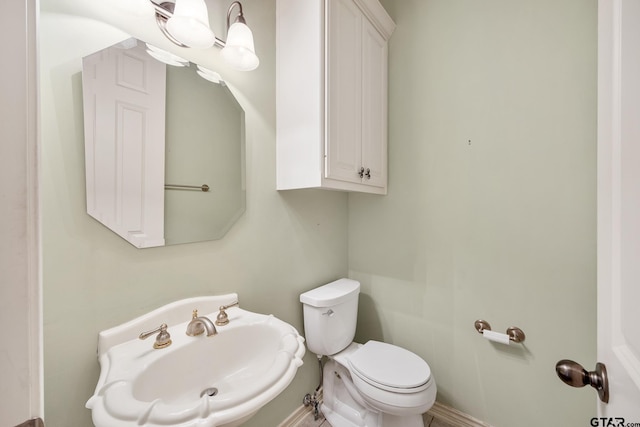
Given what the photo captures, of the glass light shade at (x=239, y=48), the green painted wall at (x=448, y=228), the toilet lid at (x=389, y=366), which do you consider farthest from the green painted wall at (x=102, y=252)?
the toilet lid at (x=389, y=366)

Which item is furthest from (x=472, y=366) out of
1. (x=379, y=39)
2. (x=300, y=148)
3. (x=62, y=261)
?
(x=379, y=39)

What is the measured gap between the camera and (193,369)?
0.79 m

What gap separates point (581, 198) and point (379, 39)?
4.38ft

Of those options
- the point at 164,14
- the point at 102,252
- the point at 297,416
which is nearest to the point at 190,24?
the point at 164,14

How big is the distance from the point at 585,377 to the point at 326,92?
3.86 feet

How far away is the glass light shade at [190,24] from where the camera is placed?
0.77m

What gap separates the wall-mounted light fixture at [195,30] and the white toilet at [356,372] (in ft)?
3.87

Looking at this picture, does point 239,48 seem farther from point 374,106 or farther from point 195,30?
point 374,106

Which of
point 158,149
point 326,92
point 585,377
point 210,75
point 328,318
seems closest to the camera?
point 585,377

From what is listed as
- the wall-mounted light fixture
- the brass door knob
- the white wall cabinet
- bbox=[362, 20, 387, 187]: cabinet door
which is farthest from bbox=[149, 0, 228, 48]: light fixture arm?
the brass door knob

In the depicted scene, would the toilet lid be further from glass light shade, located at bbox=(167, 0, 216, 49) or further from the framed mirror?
glass light shade, located at bbox=(167, 0, 216, 49)

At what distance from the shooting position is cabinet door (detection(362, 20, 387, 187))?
1.34 meters

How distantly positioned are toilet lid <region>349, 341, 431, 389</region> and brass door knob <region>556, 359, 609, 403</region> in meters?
0.71

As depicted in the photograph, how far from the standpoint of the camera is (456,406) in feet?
4.45
